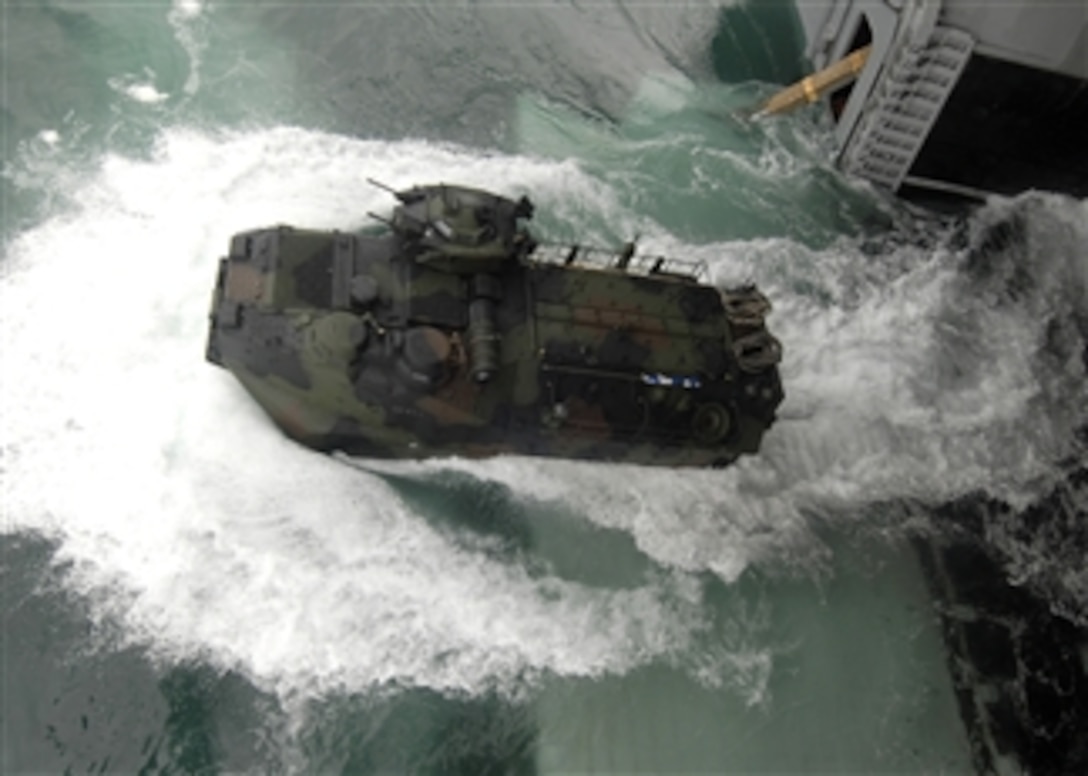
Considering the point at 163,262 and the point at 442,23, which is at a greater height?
the point at 442,23

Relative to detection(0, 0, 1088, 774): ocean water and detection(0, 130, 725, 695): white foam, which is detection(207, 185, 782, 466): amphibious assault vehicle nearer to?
detection(0, 130, 725, 695): white foam

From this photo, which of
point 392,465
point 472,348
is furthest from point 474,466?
point 472,348

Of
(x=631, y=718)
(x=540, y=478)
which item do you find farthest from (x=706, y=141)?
(x=631, y=718)

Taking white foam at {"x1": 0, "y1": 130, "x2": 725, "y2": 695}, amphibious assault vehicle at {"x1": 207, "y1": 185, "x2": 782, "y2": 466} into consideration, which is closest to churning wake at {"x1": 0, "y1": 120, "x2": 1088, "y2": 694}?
white foam at {"x1": 0, "y1": 130, "x2": 725, "y2": 695}

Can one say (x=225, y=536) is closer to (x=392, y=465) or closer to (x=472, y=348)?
(x=392, y=465)

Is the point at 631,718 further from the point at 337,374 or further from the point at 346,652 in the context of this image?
the point at 337,374

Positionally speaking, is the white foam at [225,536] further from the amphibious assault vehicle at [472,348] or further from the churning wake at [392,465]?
the amphibious assault vehicle at [472,348]
